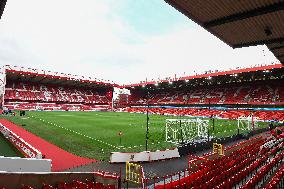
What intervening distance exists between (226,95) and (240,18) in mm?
53120

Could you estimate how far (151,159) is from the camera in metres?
15.4

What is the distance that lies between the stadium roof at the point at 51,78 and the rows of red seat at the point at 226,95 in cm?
1568

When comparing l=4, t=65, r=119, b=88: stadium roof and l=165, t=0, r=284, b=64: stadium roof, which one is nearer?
l=165, t=0, r=284, b=64: stadium roof

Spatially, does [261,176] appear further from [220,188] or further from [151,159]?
[151,159]

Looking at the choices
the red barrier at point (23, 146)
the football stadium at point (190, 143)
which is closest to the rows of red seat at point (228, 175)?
the football stadium at point (190, 143)

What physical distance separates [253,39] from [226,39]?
1.03 meters

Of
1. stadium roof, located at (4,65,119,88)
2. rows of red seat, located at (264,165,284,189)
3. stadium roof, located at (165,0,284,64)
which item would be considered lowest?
rows of red seat, located at (264,165,284,189)

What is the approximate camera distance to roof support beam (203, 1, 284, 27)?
666cm

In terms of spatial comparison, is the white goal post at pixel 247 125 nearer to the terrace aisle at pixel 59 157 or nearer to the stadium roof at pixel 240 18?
the terrace aisle at pixel 59 157

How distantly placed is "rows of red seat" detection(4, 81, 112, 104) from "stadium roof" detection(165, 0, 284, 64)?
197 feet

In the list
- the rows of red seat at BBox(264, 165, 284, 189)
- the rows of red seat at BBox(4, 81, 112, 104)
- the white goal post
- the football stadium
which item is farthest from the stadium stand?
the rows of red seat at BBox(264, 165, 284, 189)

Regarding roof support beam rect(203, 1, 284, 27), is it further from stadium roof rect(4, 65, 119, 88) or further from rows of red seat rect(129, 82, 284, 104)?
stadium roof rect(4, 65, 119, 88)

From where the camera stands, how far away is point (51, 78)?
63875mm

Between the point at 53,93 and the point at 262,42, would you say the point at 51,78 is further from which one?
the point at 262,42
